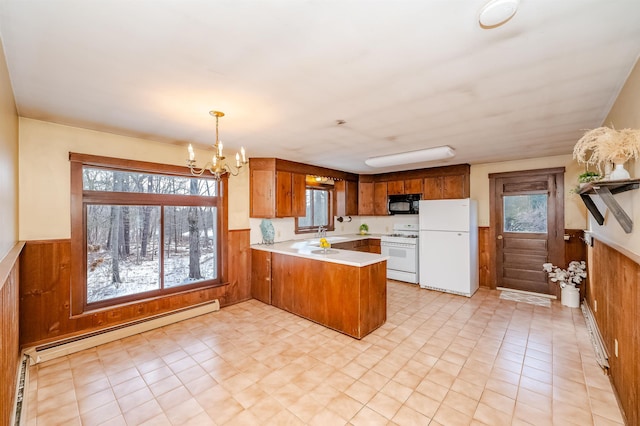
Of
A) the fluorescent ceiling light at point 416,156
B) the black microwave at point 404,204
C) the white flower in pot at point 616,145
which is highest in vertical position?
the fluorescent ceiling light at point 416,156

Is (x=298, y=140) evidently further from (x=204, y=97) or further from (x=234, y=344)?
(x=234, y=344)

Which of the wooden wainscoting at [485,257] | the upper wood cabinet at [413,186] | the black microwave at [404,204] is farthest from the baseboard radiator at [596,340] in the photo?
the upper wood cabinet at [413,186]

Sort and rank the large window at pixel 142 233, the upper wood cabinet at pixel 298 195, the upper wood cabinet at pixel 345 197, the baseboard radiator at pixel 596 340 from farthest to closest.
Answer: the upper wood cabinet at pixel 345 197, the upper wood cabinet at pixel 298 195, the large window at pixel 142 233, the baseboard radiator at pixel 596 340

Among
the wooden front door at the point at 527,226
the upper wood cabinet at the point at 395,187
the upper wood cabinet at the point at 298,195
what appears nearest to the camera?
the wooden front door at the point at 527,226

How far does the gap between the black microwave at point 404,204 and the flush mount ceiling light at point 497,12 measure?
4400 millimetres

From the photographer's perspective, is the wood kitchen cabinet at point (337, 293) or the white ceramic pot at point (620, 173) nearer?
the white ceramic pot at point (620, 173)

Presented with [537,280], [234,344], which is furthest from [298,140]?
[537,280]

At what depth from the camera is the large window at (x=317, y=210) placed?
18.1 ft

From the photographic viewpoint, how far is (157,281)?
11.8 feet

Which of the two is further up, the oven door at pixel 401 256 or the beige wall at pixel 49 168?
the beige wall at pixel 49 168

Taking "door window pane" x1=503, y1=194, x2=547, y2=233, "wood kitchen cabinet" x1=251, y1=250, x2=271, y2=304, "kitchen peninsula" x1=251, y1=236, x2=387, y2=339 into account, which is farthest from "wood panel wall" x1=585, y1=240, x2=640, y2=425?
"wood kitchen cabinet" x1=251, y1=250, x2=271, y2=304

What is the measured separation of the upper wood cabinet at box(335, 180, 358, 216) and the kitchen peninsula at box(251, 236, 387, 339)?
2.25 m

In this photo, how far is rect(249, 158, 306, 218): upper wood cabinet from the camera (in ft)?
14.3

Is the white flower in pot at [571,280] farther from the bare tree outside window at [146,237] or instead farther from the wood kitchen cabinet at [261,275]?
the bare tree outside window at [146,237]
